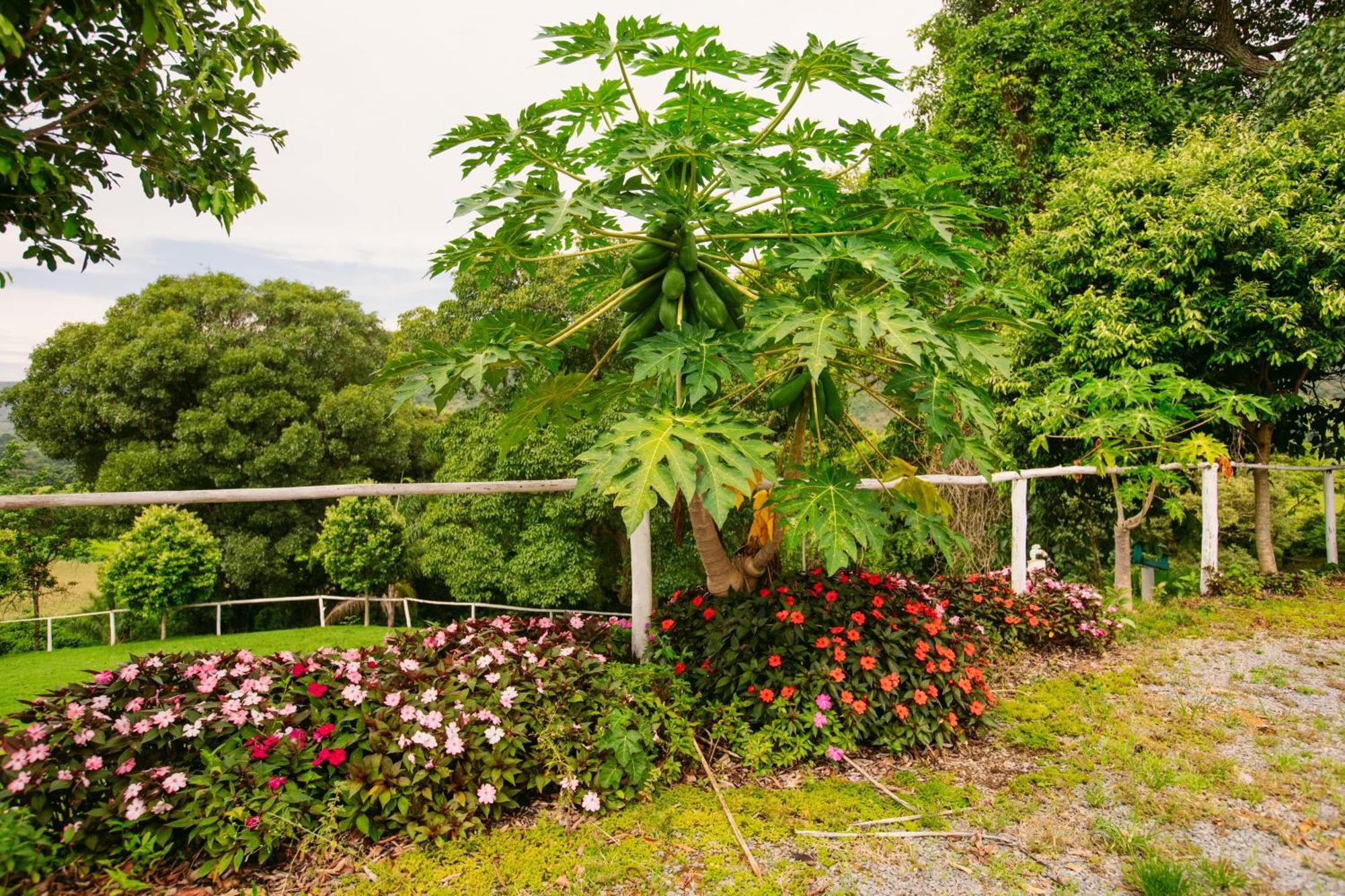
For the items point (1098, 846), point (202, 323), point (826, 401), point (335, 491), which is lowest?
point (1098, 846)

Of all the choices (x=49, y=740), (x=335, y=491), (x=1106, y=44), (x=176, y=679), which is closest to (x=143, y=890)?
(x=49, y=740)

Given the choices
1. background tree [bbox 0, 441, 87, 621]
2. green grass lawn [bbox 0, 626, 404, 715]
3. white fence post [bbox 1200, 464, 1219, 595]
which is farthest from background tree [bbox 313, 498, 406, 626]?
white fence post [bbox 1200, 464, 1219, 595]

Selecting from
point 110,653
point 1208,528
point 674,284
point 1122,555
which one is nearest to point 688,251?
point 674,284

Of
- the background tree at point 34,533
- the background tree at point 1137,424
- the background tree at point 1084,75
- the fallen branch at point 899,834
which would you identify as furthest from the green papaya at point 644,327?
the background tree at point 1084,75

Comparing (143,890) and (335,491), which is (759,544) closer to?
(335,491)

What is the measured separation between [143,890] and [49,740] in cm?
55

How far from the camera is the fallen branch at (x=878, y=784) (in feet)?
7.73

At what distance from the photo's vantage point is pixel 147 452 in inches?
487

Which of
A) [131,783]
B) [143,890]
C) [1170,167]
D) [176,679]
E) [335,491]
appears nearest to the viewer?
[143,890]

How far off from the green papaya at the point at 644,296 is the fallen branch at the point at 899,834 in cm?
189

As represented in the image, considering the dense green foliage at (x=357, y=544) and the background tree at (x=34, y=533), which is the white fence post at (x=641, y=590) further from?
the dense green foliage at (x=357, y=544)

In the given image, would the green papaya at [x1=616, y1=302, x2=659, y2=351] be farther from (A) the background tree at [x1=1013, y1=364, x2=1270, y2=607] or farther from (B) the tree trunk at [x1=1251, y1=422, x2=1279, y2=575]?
(B) the tree trunk at [x1=1251, y1=422, x2=1279, y2=575]

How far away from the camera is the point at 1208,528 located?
593cm

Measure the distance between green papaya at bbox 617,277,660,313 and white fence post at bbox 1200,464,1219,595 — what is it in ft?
18.8
